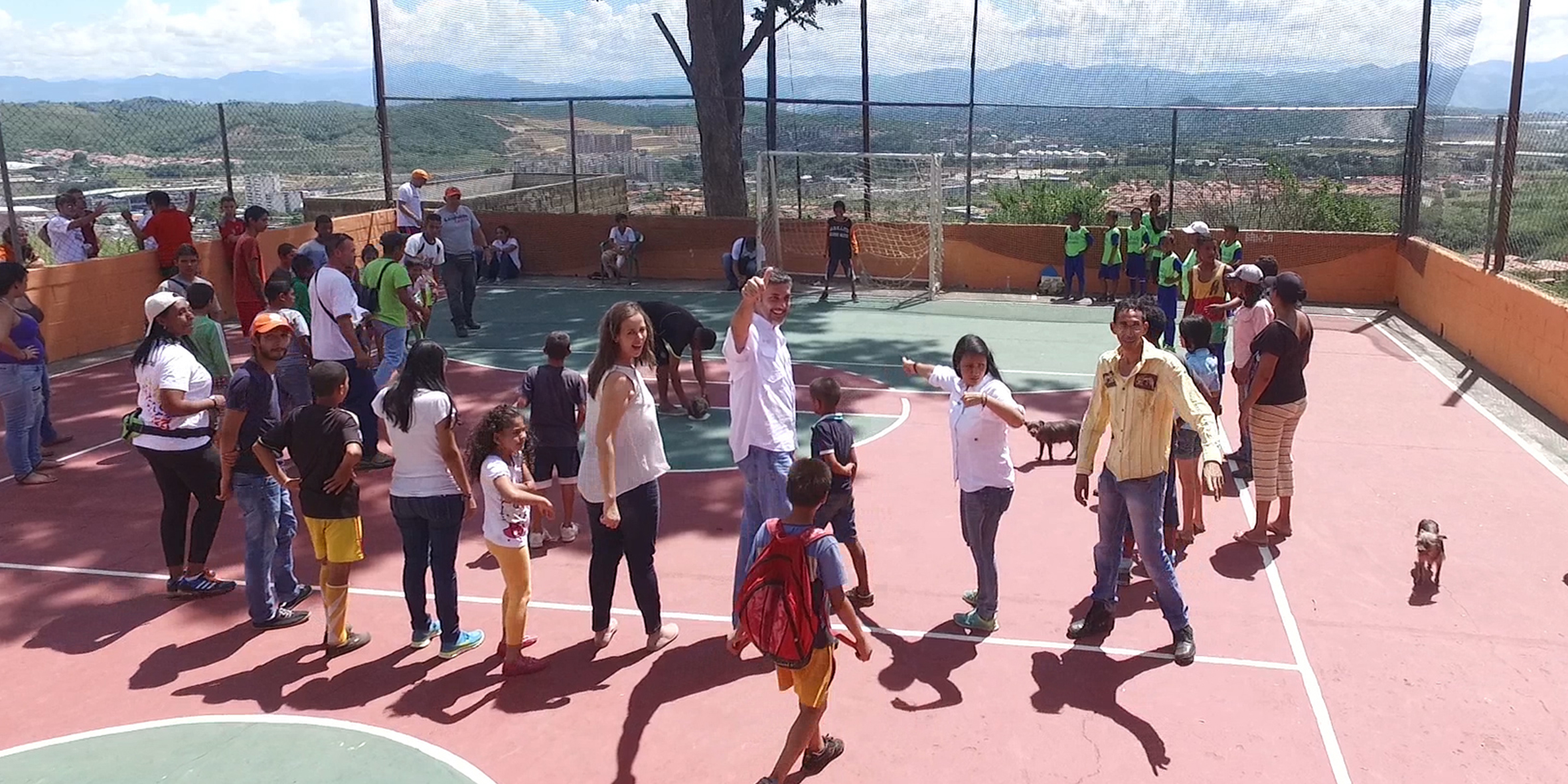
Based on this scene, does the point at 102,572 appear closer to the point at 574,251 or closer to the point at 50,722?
the point at 50,722

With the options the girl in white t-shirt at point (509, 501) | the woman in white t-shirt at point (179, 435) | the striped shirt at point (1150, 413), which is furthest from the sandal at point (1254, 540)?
the woman in white t-shirt at point (179, 435)

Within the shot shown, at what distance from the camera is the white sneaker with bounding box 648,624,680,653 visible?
238 inches

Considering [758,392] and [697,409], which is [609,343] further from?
[697,409]

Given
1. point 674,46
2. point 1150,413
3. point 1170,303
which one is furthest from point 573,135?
point 1150,413

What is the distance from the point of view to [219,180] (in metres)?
18.0

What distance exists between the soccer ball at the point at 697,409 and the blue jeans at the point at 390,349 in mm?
2598

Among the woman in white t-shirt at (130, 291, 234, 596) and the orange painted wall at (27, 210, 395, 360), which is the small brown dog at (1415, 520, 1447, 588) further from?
the orange painted wall at (27, 210, 395, 360)

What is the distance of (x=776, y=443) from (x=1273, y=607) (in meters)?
3.08

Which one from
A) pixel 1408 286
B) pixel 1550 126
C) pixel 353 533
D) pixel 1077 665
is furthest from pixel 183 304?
pixel 1408 286

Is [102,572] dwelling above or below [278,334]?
below

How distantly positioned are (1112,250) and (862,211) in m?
4.89

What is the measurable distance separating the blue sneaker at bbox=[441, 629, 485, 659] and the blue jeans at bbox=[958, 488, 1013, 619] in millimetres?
2652

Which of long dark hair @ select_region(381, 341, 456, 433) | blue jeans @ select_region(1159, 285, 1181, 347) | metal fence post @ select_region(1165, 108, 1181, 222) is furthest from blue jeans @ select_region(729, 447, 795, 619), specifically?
metal fence post @ select_region(1165, 108, 1181, 222)

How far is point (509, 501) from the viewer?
17.6ft
